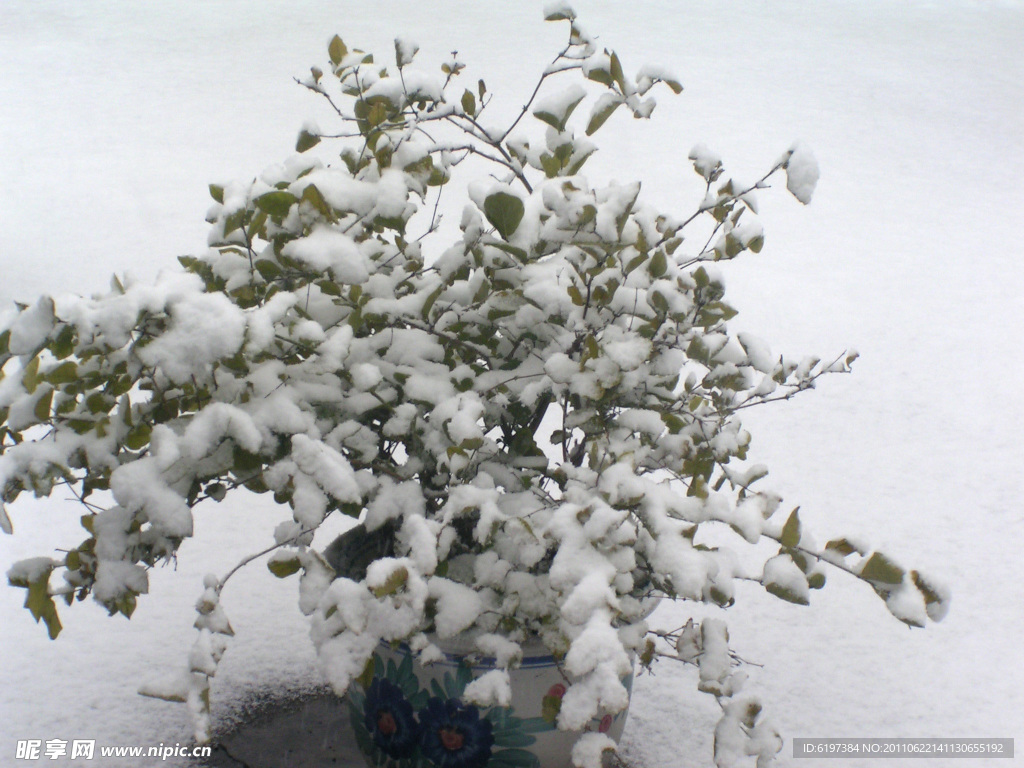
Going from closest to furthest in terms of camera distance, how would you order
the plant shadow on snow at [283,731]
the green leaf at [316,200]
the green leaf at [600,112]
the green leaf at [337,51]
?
the green leaf at [316,200] → the green leaf at [600,112] → the green leaf at [337,51] → the plant shadow on snow at [283,731]

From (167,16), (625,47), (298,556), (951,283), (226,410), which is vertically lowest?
(298,556)

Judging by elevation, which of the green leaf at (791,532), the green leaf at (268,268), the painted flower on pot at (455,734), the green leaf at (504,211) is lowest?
the painted flower on pot at (455,734)

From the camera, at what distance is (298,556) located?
0.70 meters

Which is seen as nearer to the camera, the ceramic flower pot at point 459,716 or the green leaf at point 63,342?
the green leaf at point 63,342

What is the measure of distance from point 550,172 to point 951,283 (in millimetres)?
2333

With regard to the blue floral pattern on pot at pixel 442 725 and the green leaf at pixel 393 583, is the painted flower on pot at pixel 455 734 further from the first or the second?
the green leaf at pixel 393 583

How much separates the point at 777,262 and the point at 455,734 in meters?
2.46

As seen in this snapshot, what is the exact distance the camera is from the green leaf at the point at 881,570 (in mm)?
648

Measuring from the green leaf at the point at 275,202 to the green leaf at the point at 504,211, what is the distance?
16 cm

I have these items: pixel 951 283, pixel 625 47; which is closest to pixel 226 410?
pixel 951 283

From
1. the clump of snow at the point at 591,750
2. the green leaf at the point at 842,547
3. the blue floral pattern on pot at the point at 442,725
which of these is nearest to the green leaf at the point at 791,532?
the green leaf at the point at 842,547

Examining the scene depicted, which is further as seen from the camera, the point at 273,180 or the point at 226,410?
the point at 273,180

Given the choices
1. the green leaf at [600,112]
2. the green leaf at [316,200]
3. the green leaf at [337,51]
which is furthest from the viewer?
the green leaf at [337,51]

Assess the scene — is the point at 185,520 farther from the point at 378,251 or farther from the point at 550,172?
the point at 550,172
